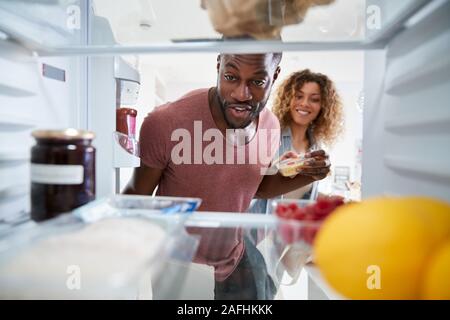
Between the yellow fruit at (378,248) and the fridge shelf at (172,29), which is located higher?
the fridge shelf at (172,29)

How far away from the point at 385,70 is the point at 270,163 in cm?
64

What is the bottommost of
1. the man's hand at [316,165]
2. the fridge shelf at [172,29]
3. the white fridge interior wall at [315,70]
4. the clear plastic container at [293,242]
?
the clear plastic container at [293,242]

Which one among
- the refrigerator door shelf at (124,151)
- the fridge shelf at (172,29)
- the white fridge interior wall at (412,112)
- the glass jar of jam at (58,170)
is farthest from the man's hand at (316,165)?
the glass jar of jam at (58,170)

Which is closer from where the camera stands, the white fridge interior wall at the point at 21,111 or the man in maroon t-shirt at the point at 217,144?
the white fridge interior wall at the point at 21,111

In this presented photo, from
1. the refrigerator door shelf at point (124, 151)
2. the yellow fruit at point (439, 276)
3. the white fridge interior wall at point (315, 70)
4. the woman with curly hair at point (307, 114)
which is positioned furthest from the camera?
the white fridge interior wall at point (315, 70)

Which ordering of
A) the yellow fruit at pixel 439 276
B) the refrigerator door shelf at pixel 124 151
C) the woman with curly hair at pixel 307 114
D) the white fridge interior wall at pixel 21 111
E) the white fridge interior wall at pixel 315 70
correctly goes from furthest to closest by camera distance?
the white fridge interior wall at pixel 315 70 → the woman with curly hair at pixel 307 114 → the refrigerator door shelf at pixel 124 151 → the white fridge interior wall at pixel 21 111 → the yellow fruit at pixel 439 276

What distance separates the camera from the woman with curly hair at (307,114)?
5.43 feet

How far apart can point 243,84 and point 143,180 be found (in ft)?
1.74

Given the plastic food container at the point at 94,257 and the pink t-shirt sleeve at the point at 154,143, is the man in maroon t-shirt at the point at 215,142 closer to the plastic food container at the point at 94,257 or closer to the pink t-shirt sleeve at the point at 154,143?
the pink t-shirt sleeve at the point at 154,143

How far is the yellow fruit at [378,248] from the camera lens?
0.46m

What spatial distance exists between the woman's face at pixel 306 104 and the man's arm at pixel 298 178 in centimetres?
35

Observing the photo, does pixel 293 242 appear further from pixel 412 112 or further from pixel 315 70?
pixel 315 70

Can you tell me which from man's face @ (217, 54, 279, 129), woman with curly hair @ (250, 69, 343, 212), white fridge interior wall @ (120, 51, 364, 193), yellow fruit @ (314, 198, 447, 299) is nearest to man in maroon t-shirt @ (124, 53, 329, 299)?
man's face @ (217, 54, 279, 129)
